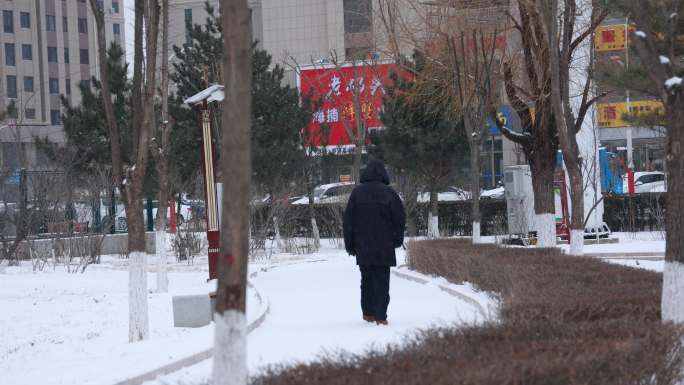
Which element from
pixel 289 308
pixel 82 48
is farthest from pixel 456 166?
pixel 82 48

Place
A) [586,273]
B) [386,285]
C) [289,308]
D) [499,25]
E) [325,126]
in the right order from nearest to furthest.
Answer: [586,273] → [386,285] → [289,308] → [499,25] → [325,126]

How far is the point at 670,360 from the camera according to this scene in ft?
19.0

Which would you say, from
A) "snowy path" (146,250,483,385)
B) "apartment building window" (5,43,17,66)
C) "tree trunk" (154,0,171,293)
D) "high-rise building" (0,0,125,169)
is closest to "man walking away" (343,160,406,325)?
"snowy path" (146,250,483,385)

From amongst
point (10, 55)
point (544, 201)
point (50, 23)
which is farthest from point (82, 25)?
point (544, 201)

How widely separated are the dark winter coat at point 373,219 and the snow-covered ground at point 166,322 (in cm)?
84

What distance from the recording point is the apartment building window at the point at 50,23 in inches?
3118

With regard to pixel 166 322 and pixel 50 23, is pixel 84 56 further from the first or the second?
pixel 166 322

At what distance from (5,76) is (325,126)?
165 ft

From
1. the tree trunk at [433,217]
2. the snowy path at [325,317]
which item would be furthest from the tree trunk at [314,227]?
the snowy path at [325,317]

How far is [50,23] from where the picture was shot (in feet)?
261

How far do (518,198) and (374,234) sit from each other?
15751 millimetres

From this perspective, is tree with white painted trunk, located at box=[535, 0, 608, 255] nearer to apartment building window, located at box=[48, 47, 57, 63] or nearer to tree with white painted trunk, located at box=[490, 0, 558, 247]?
tree with white painted trunk, located at box=[490, 0, 558, 247]

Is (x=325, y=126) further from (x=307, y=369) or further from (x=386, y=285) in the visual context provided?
(x=307, y=369)

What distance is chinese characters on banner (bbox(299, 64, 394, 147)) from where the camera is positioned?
104 feet
